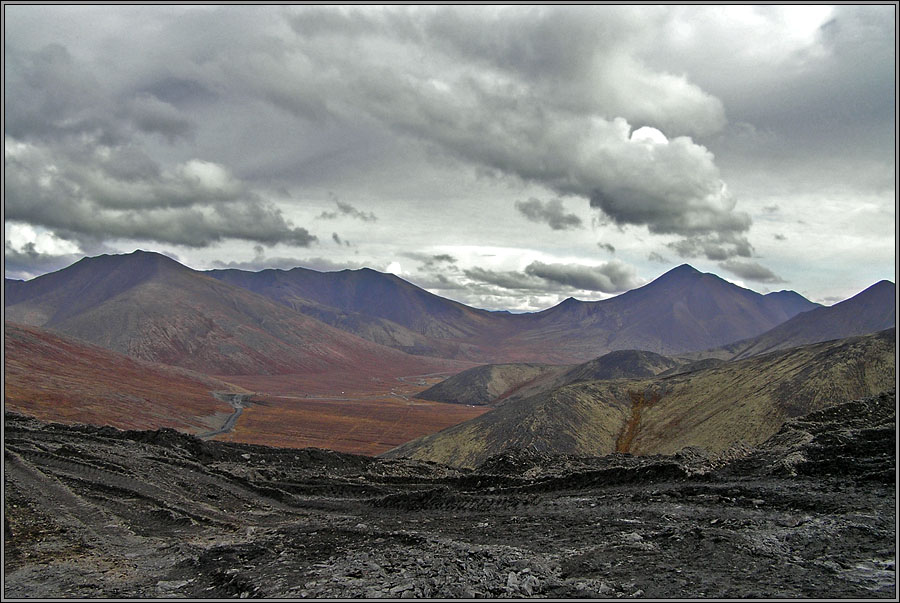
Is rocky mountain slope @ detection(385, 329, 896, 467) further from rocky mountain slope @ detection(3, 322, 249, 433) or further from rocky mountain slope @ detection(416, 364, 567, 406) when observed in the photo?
rocky mountain slope @ detection(416, 364, 567, 406)

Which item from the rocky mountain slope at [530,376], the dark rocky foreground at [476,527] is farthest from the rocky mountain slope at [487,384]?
the dark rocky foreground at [476,527]

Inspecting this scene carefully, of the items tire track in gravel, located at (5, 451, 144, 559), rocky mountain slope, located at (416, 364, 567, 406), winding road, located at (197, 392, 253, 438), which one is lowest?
winding road, located at (197, 392, 253, 438)

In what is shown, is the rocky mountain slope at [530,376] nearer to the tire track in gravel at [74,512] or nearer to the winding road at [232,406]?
the winding road at [232,406]

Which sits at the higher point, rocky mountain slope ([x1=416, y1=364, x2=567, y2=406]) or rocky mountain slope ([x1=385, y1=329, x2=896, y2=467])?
rocky mountain slope ([x1=385, y1=329, x2=896, y2=467])

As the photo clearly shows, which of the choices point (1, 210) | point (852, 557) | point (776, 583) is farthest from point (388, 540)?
point (1, 210)

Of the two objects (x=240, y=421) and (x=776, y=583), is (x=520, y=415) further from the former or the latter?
(x=240, y=421)

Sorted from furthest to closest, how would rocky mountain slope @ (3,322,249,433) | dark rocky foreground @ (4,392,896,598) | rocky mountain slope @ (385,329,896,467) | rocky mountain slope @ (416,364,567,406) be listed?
1. rocky mountain slope @ (416,364,567,406)
2. rocky mountain slope @ (3,322,249,433)
3. rocky mountain slope @ (385,329,896,467)
4. dark rocky foreground @ (4,392,896,598)

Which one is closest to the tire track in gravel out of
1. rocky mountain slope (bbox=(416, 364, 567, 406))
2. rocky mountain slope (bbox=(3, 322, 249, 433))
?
rocky mountain slope (bbox=(3, 322, 249, 433))

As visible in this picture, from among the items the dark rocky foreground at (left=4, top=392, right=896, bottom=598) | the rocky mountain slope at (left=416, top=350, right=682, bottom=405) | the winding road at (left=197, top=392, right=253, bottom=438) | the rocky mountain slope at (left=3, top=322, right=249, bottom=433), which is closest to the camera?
the dark rocky foreground at (left=4, top=392, right=896, bottom=598)
